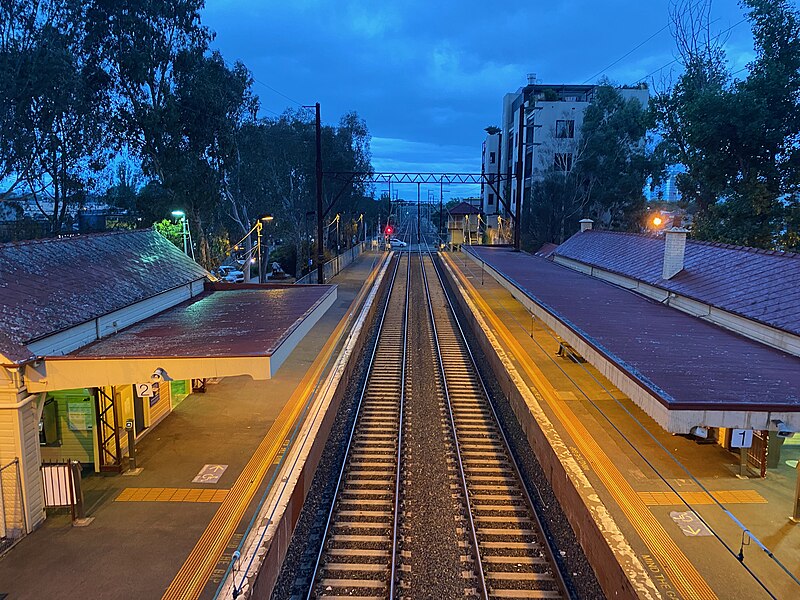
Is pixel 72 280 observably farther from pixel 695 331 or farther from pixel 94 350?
pixel 695 331

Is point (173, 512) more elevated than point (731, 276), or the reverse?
point (731, 276)

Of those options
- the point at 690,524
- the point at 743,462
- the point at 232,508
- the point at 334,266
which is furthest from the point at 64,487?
the point at 334,266

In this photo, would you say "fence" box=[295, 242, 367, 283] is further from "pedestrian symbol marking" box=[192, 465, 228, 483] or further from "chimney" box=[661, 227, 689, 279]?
"pedestrian symbol marking" box=[192, 465, 228, 483]

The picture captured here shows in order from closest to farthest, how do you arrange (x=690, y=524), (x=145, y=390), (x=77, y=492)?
(x=690, y=524)
(x=77, y=492)
(x=145, y=390)

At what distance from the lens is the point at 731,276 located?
13609mm

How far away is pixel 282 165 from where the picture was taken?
41.8m

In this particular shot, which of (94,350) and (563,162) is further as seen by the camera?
(563,162)

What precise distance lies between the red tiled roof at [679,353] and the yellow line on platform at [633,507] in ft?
6.27

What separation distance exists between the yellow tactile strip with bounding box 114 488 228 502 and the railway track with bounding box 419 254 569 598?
13.2 feet

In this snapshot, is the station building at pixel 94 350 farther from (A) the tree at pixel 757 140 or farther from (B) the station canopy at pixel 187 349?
(A) the tree at pixel 757 140

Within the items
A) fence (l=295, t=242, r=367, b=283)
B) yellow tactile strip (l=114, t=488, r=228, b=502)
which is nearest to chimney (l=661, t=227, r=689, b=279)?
yellow tactile strip (l=114, t=488, r=228, b=502)

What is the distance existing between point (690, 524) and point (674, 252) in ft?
31.9

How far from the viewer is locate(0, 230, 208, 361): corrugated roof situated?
8125 millimetres

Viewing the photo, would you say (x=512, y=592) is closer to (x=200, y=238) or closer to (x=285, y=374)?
(x=285, y=374)
